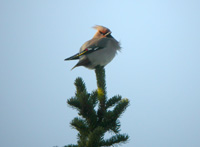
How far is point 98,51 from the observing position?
481 cm

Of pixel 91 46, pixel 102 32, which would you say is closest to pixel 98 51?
pixel 91 46

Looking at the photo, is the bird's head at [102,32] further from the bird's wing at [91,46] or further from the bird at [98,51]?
the bird's wing at [91,46]

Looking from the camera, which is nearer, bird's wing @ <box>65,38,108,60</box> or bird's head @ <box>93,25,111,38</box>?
bird's wing @ <box>65,38,108,60</box>

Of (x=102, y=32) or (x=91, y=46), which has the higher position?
(x=102, y=32)

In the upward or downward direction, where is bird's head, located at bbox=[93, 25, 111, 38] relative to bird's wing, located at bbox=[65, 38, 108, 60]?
upward

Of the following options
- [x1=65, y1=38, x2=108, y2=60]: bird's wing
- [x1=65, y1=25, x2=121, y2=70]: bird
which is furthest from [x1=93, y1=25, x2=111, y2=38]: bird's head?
[x1=65, y1=38, x2=108, y2=60]: bird's wing

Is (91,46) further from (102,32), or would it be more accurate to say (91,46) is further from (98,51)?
(102,32)

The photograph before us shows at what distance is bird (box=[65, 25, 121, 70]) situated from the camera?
4.66m

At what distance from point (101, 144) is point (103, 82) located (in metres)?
1.01

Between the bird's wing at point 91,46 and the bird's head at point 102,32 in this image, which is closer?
the bird's wing at point 91,46

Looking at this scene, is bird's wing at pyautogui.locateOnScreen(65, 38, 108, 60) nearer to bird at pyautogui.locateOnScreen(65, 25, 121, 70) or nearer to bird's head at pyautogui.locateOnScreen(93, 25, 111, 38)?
bird at pyautogui.locateOnScreen(65, 25, 121, 70)

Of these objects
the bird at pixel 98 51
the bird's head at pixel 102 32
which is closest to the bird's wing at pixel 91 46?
the bird at pixel 98 51

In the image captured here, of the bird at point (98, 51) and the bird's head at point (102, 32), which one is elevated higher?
the bird's head at point (102, 32)

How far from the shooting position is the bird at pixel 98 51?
4.66m
